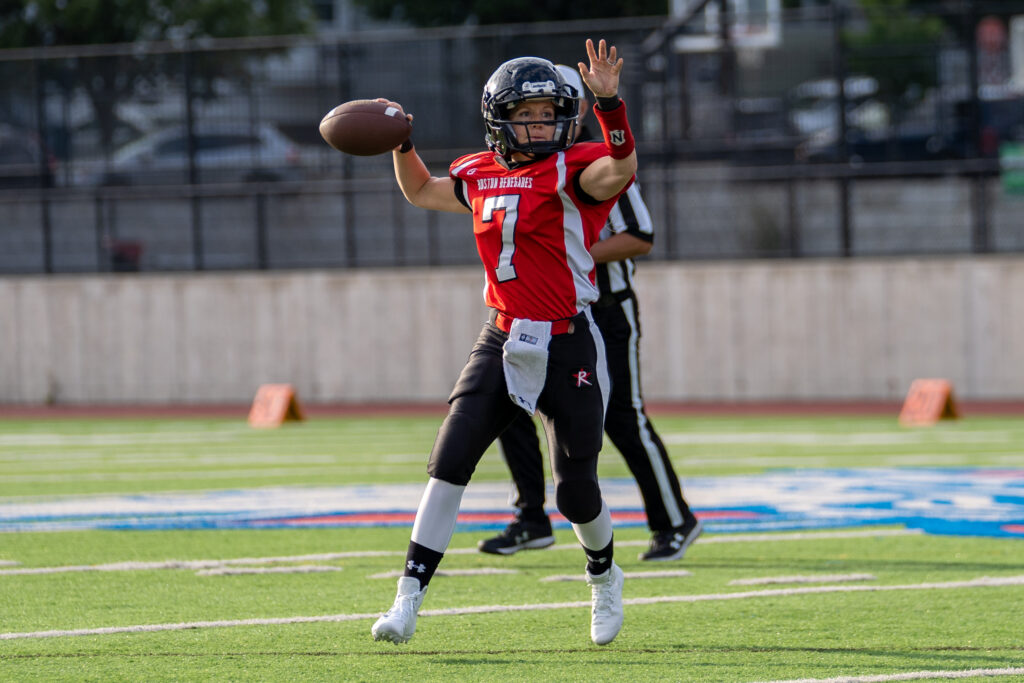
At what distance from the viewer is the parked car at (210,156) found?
1958 cm

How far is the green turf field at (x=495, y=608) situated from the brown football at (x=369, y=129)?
5.30 ft

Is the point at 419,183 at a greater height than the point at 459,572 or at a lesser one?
greater

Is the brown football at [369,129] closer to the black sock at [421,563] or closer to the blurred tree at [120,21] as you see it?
the black sock at [421,563]

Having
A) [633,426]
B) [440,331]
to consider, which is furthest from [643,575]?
[440,331]

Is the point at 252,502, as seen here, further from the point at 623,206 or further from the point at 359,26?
the point at 359,26

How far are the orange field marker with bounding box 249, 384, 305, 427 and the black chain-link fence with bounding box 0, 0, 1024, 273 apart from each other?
140 inches

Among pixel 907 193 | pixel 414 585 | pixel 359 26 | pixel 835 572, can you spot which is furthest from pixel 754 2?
pixel 359 26

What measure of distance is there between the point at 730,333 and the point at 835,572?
475 inches

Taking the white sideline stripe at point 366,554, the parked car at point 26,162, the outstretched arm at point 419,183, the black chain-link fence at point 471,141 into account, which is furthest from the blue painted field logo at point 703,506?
the parked car at point 26,162

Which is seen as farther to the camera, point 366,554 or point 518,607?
point 366,554

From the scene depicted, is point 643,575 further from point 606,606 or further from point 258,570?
point 258,570

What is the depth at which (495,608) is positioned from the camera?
17.9ft

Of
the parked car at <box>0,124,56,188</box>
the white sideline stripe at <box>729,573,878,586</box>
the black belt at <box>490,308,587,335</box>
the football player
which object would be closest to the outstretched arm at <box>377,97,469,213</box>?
the football player

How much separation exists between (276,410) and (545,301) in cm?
1120
